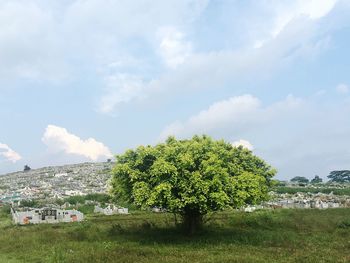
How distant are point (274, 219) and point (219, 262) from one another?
21.2 metres

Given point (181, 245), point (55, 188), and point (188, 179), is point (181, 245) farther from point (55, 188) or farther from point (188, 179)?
point (55, 188)

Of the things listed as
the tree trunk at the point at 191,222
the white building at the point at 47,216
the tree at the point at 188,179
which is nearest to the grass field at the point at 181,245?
the tree trunk at the point at 191,222

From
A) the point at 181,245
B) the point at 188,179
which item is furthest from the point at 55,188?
the point at 181,245

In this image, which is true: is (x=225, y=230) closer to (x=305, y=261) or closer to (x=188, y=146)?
(x=188, y=146)

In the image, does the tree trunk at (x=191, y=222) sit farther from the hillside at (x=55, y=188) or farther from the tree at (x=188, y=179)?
the hillside at (x=55, y=188)

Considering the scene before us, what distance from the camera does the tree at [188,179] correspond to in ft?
85.8

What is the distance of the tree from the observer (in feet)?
85.8

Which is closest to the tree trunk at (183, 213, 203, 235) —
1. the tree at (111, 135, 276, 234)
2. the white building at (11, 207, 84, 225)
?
the tree at (111, 135, 276, 234)

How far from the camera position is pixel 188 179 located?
26.9m

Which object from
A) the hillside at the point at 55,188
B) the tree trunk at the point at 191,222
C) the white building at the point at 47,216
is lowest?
the tree trunk at the point at 191,222

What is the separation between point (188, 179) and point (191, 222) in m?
4.84

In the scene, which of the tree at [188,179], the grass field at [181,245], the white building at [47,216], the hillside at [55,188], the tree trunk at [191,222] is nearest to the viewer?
the grass field at [181,245]

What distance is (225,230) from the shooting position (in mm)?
33344

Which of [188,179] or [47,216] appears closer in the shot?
[188,179]
